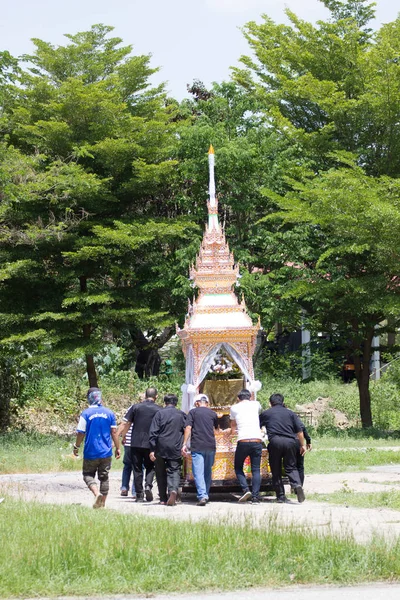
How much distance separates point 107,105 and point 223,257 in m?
12.5

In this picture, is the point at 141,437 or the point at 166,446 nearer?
the point at 166,446

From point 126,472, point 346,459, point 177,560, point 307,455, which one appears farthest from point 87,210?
point 177,560

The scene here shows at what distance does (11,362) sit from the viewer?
2916 cm

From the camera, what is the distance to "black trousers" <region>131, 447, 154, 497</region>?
14.3 meters

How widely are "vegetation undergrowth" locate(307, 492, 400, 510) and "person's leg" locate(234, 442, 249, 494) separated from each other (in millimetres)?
1053

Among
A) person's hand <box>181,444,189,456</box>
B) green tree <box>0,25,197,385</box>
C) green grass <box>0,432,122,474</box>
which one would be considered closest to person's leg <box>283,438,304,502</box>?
person's hand <box>181,444,189,456</box>

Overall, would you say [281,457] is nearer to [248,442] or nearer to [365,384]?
[248,442]

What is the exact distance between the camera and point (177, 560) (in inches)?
330

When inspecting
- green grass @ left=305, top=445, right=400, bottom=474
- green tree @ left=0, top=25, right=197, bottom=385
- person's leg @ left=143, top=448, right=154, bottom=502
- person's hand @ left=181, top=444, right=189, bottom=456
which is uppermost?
green tree @ left=0, top=25, right=197, bottom=385

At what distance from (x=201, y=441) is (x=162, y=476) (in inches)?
32.0

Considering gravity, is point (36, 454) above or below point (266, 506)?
above

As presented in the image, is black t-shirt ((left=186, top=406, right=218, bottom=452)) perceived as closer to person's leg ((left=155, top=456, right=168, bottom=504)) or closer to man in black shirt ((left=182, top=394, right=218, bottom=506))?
man in black shirt ((left=182, top=394, right=218, bottom=506))

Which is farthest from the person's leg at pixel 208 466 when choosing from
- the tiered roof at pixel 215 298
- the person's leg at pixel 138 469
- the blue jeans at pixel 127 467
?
the tiered roof at pixel 215 298

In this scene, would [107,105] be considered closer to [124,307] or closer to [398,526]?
[124,307]
